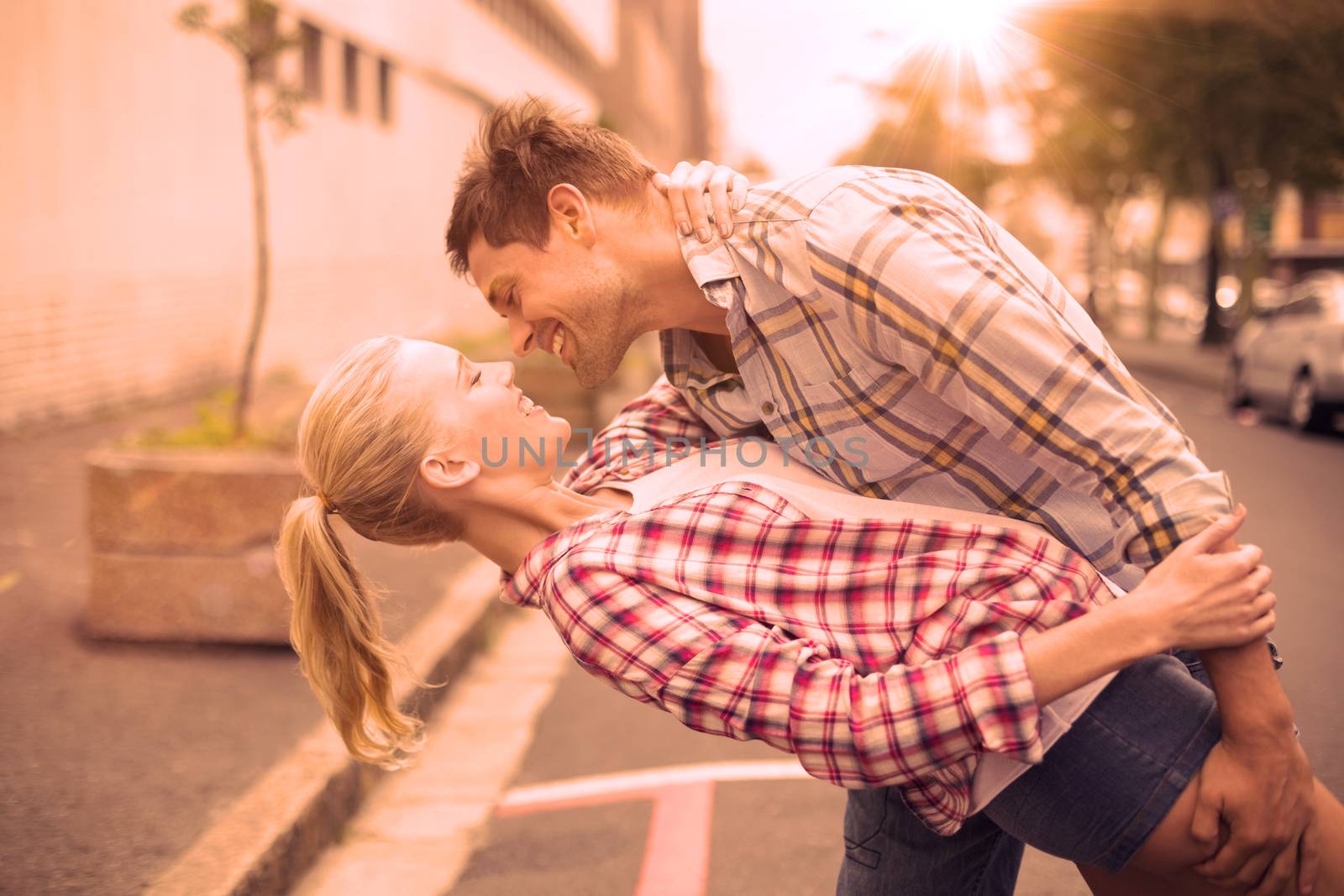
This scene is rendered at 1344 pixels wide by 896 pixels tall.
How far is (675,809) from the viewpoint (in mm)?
4152

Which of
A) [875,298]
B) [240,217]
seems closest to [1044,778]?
[875,298]

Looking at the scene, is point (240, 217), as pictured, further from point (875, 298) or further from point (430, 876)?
point (875, 298)

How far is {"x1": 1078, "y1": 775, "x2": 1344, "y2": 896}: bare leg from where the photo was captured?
1.80m

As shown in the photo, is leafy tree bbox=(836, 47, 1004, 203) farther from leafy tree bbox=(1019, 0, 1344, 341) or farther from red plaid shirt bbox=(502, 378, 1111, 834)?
red plaid shirt bbox=(502, 378, 1111, 834)

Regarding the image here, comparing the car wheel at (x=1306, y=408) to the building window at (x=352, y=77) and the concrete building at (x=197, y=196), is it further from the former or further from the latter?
the building window at (x=352, y=77)

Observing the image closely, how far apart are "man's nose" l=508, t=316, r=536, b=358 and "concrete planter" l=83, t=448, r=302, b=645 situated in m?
3.02

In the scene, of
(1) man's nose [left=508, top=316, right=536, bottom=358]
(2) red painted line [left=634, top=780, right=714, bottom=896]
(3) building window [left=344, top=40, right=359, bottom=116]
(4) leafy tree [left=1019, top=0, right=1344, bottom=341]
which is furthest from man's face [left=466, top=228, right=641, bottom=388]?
(3) building window [left=344, top=40, right=359, bottom=116]

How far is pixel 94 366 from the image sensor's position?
38.0ft

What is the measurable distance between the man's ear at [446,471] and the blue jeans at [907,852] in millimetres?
917

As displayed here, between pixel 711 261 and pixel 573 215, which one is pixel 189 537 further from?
pixel 711 261

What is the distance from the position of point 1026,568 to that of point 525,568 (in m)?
0.80

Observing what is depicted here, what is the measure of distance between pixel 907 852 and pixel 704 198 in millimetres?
1193

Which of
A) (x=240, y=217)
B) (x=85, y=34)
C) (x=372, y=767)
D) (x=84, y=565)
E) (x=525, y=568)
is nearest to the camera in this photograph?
(x=525, y=568)

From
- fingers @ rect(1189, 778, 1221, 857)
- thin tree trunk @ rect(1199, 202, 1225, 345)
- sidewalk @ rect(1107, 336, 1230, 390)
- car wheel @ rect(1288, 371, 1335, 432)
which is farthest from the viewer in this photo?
thin tree trunk @ rect(1199, 202, 1225, 345)
